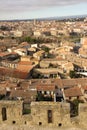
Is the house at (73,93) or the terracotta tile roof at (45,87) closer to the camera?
the house at (73,93)

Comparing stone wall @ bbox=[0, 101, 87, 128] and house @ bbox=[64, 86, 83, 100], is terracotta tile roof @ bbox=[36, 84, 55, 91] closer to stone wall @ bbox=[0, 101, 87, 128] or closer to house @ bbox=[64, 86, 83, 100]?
house @ bbox=[64, 86, 83, 100]

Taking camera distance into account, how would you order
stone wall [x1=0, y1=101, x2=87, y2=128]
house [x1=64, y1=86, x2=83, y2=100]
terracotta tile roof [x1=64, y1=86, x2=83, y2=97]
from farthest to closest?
1. terracotta tile roof [x1=64, y1=86, x2=83, y2=97]
2. house [x1=64, y1=86, x2=83, y2=100]
3. stone wall [x1=0, y1=101, x2=87, y2=128]

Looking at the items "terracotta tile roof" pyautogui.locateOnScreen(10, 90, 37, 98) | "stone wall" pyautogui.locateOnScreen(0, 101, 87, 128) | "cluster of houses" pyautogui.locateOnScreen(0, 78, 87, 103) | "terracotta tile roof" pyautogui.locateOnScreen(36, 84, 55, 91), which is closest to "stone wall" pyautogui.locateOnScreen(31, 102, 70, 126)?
"stone wall" pyautogui.locateOnScreen(0, 101, 87, 128)

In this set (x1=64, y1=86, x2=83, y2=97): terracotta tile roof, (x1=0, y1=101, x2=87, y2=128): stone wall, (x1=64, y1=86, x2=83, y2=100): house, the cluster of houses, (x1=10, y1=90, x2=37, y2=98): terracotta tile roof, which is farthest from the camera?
A: (x1=64, y1=86, x2=83, y2=97): terracotta tile roof

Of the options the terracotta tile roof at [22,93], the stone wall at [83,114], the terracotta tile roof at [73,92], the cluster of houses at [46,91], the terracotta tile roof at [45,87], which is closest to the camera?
the stone wall at [83,114]

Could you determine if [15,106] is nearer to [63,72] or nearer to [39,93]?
[39,93]

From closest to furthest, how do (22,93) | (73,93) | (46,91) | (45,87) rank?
(22,93) < (73,93) < (46,91) < (45,87)

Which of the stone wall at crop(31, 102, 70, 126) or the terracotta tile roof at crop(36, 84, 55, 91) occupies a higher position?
the stone wall at crop(31, 102, 70, 126)

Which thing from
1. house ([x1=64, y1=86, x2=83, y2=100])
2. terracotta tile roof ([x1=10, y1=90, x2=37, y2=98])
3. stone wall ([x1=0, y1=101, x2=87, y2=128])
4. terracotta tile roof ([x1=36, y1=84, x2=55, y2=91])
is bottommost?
house ([x1=64, y1=86, x2=83, y2=100])

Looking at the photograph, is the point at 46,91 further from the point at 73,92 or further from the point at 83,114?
the point at 83,114

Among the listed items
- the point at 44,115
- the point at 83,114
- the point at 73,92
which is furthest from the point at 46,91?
the point at 83,114


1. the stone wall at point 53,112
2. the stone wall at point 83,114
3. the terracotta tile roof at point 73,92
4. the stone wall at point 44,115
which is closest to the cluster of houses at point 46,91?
the terracotta tile roof at point 73,92

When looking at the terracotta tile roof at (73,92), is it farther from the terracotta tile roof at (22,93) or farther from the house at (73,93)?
the terracotta tile roof at (22,93)
